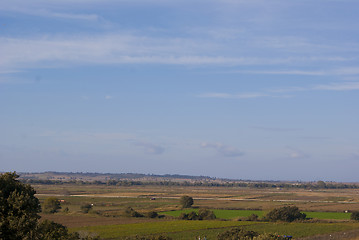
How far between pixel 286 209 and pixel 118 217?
2514 cm

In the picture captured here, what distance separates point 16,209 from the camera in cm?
2367

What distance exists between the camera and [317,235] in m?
51.5

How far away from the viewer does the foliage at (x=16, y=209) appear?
74.9ft

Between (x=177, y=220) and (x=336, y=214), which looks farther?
(x=336, y=214)

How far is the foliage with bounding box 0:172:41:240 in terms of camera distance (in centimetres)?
2284

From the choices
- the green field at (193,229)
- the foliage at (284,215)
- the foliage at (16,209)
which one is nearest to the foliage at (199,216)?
the green field at (193,229)

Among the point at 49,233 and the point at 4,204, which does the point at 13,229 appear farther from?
the point at 49,233

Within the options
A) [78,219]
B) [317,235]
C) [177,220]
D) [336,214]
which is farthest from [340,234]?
[78,219]

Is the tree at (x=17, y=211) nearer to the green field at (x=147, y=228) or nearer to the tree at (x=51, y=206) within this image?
the green field at (x=147, y=228)

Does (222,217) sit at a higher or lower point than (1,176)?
lower

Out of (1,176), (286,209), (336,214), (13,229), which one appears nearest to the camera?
(13,229)

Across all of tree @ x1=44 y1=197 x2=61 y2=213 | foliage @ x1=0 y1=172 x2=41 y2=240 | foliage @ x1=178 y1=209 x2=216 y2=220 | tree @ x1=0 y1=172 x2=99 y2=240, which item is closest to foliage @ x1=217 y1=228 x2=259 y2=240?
tree @ x1=0 y1=172 x2=99 y2=240

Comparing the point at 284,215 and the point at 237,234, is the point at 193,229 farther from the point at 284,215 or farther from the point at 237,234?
the point at 284,215

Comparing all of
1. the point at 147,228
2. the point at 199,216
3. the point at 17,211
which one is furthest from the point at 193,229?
the point at 17,211
